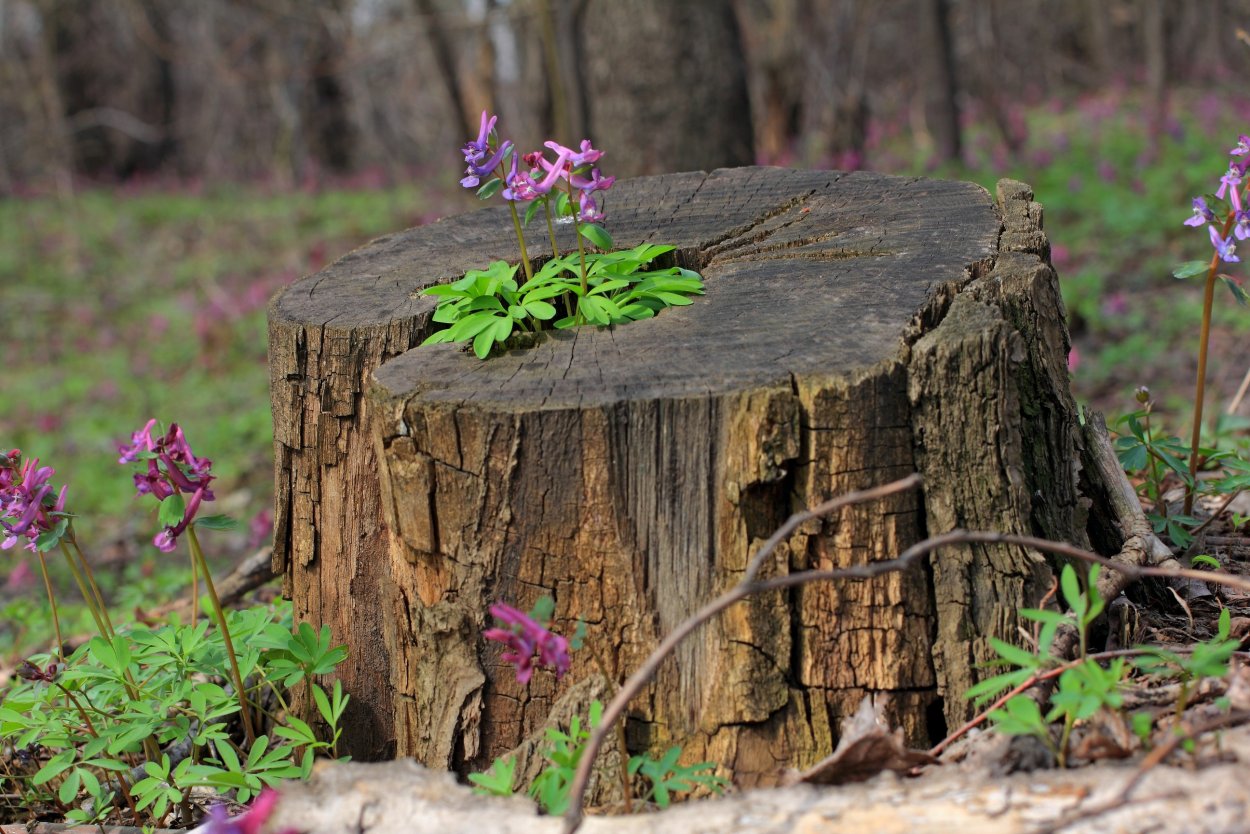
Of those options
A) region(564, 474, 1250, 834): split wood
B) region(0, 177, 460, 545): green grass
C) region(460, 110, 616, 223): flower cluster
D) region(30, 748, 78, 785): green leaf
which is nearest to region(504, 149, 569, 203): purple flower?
region(460, 110, 616, 223): flower cluster

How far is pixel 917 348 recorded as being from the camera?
2.01 m

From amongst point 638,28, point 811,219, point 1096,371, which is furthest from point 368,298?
point 1096,371

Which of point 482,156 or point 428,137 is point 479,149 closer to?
point 482,156

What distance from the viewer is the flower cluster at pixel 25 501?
7.14 feet

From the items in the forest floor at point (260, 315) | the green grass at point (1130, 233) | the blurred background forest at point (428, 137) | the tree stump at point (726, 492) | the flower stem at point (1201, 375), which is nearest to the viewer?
the tree stump at point (726, 492)

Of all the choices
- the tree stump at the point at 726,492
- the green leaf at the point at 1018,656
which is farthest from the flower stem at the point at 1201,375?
the green leaf at the point at 1018,656

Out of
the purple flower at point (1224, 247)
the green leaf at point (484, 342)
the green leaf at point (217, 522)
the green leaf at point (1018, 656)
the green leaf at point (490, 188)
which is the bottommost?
the green leaf at point (1018, 656)

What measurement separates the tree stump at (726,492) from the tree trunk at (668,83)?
417cm

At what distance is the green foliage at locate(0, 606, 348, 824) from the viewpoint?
2.17 meters

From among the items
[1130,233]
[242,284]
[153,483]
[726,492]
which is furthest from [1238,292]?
[242,284]

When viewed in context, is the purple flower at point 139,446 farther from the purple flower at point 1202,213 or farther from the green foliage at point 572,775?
the purple flower at point 1202,213

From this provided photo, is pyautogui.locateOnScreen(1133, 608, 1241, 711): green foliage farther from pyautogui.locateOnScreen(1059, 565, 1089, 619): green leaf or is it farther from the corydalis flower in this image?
the corydalis flower

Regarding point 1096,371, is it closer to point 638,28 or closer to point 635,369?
point 638,28

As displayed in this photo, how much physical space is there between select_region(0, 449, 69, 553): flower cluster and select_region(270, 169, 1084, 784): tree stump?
57cm
